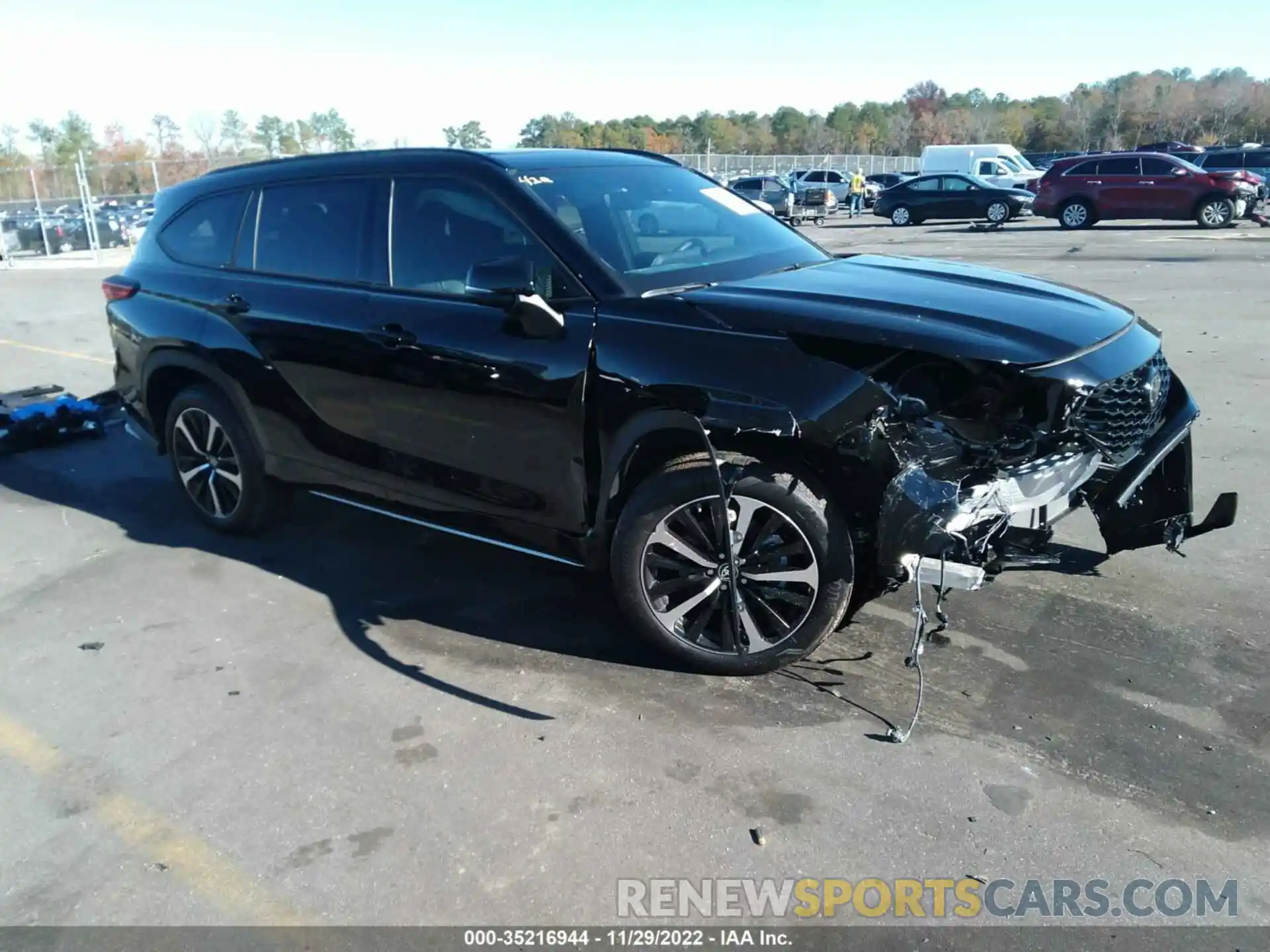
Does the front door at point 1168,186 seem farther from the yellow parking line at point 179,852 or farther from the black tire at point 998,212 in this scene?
the yellow parking line at point 179,852

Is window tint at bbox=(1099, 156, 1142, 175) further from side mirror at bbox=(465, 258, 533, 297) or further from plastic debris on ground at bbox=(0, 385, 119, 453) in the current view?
side mirror at bbox=(465, 258, 533, 297)

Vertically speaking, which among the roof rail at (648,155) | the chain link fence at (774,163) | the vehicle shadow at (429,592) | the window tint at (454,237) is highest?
the chain link fence at (774,163)

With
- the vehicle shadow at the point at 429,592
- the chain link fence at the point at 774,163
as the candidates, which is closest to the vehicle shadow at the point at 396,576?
the vehicle shadow at the point at 429,592

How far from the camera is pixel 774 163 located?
48.7 meters

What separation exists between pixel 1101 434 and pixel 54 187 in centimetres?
3190

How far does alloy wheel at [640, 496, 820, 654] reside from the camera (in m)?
3.41

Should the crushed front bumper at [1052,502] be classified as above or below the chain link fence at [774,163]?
below

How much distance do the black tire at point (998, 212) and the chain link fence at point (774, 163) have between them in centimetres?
1184

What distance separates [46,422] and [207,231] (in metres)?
3.07

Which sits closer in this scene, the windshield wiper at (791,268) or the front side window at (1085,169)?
the windshield wiper at (791,268)

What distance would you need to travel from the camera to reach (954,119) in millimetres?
92688

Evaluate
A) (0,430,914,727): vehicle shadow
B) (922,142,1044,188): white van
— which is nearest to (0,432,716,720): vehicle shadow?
(0,430,914,727): vehicle shadow

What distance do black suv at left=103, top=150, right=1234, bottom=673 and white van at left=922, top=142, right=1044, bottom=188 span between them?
29890 millimetres

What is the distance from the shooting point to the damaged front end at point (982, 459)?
317 cm
